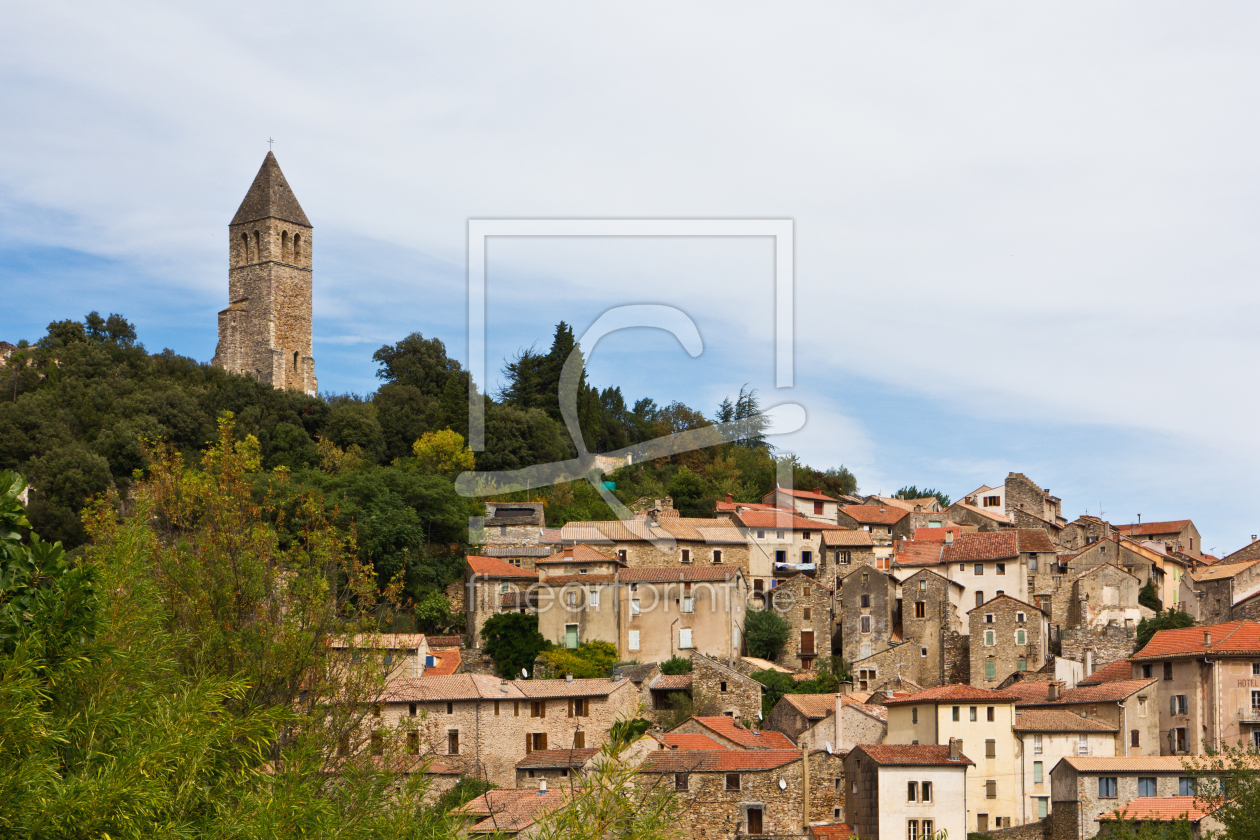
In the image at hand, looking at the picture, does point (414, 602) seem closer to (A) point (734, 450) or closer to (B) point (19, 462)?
(B) point (19, 462)

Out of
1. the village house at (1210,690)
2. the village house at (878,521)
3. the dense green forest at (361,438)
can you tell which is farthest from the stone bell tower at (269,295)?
the village house at (1210,690)

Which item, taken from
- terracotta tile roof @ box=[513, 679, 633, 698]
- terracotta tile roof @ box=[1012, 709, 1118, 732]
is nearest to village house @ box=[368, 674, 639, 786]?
terracotta tile roof @ box=[513, 679, 633, 698]

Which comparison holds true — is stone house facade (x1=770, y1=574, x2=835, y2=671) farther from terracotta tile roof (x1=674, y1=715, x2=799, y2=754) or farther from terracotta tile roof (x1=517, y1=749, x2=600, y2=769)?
terracotta tile roof (x1=517, y1=749, x2=600, y2=769)

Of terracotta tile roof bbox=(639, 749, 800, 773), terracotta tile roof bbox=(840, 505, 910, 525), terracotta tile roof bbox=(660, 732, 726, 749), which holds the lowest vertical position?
terracotta tile roof bbox=(639, 749, 800, 773)

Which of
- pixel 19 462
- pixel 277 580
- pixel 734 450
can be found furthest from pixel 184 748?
pixel 734 450

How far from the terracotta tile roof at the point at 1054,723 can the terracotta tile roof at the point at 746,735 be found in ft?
20.9

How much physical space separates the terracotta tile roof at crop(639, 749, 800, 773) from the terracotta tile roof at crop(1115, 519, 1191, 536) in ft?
123

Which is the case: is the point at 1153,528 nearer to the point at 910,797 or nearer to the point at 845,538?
the point at 845,538

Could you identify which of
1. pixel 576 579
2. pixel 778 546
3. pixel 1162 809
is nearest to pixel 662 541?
pixel 576 579

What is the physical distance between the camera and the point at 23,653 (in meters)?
9.84

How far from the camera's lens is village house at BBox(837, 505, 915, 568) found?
55.9m

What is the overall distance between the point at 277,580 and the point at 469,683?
1886cm

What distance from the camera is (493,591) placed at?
4538cm

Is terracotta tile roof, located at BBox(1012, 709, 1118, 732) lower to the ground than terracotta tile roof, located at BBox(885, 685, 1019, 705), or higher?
lower
